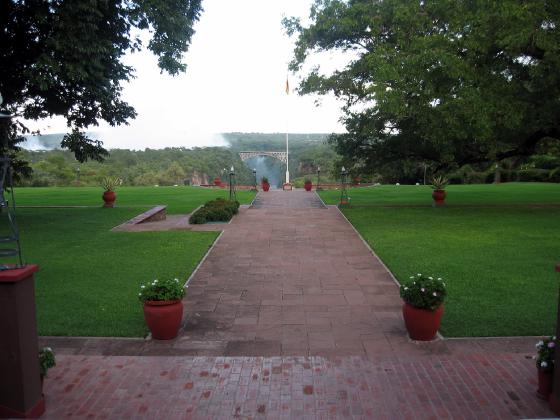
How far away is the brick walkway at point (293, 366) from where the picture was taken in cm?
409

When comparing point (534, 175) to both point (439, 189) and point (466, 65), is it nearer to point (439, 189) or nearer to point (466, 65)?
point (439, 189)

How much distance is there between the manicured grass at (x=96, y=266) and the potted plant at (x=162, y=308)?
1.23ft

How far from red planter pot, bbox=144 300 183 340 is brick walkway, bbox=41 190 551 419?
17 cm

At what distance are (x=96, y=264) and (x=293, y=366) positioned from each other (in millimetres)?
6136

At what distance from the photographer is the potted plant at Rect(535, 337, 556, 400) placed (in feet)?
13.4

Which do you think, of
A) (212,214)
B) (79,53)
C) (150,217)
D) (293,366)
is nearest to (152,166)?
(150,217)

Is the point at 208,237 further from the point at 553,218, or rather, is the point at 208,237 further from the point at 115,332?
the point at 553,218

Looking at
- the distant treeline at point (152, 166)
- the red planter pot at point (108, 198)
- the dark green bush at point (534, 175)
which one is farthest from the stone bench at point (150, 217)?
the dark green bush at point (534, 175)

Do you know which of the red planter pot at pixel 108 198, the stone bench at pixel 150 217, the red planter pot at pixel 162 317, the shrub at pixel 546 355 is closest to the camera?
the shrub at pixel 546 355

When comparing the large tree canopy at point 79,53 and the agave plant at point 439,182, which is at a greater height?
the large tree canopy at point 79,53

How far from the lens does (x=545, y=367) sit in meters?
4.06

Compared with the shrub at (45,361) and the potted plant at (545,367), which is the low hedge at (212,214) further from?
the potted plant at (545,367)

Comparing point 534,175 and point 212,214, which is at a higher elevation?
point 534,175

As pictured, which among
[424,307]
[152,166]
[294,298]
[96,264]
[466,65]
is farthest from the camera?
[152,166]
